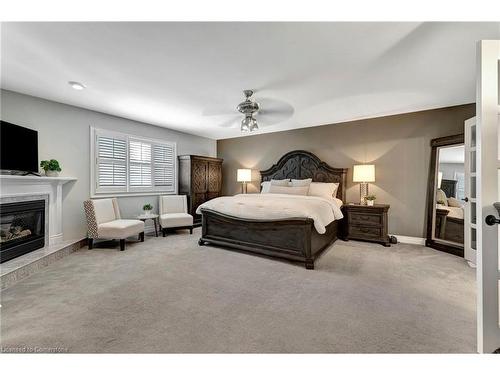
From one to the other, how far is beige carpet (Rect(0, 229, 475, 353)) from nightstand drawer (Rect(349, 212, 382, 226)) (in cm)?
89

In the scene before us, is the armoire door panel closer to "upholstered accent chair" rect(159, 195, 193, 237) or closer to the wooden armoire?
the wooden armoire

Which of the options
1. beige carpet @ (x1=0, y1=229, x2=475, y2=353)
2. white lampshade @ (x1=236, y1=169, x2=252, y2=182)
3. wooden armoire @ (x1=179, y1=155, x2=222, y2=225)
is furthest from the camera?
white lampshade @ (x1=236, y1=169, x2=252, y2=182)

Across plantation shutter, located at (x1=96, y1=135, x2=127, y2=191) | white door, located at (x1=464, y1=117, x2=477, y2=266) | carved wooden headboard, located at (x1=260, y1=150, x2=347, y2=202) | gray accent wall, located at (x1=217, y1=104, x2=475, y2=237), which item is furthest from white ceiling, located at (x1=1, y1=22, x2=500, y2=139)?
carved wooden headboard, located at (x1=260, y1=150, x2=347, y2=202)

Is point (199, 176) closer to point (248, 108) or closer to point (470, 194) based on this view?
point (248, 108)

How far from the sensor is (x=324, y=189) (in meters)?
4.50

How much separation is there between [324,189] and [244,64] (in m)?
2.97

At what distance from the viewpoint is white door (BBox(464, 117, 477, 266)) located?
3105 mm

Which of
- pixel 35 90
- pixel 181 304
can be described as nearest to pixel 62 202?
pixel 35 90

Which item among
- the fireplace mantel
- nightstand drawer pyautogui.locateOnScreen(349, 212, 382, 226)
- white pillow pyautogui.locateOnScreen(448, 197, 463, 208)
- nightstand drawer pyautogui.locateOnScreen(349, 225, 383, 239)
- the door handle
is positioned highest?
the fireplace mantel

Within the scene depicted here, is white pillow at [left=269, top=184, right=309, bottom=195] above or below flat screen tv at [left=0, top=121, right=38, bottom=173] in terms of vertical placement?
below

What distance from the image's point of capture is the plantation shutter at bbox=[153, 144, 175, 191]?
5203mm

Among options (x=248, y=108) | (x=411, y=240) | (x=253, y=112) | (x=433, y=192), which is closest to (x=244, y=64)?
(x=248, y=108)

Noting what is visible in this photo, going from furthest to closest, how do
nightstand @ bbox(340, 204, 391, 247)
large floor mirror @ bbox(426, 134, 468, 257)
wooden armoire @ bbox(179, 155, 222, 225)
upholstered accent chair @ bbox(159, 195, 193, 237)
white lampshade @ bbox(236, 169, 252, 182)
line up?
white lampshade @ bbox(236, 169, 252, 182)
wooden armoire @ bbox(179, 155, 222, 225)
upholstered accent chair @ bbox(159, 195, 193, 237)
nightstand @ bbox(340, 204, 391, 247)
large floor mirror @ bbox(426, 134, 468, 257)

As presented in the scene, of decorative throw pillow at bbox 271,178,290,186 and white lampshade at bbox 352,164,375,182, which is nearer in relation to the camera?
white lampshade at bbox 352,164,375,182
